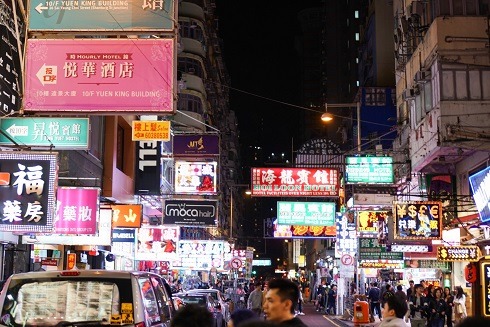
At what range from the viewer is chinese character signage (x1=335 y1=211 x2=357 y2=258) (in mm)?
36312

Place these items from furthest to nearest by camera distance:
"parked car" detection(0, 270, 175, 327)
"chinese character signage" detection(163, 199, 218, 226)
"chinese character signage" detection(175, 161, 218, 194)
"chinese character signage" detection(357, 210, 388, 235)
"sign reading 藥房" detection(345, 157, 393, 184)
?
"chinese character signage" detection(357, 210, 388, 235) → "chinese character signage" detection(175, 161, 218, 194) → "sign reading 藥房" detection(345, 157, 393, 184) → "chinese character signage" detection(163, 199, 218, 226) → "parked car" detection(0, 270, 175, 327)

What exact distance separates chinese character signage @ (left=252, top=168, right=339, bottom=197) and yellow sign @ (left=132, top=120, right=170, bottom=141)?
32.4 ft

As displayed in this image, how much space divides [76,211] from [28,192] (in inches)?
158

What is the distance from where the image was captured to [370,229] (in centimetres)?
3328

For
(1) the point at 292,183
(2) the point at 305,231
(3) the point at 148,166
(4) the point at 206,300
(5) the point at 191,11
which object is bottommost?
(4) the point at 206,300

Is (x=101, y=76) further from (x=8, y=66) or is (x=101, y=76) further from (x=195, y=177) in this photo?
(x=195, y=177)

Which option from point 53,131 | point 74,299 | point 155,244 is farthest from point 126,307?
point 155,244

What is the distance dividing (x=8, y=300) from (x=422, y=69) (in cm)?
2056

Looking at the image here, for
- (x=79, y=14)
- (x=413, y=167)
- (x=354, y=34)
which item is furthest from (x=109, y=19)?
(x=354, y=34)

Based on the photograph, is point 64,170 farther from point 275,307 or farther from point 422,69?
point 275,307

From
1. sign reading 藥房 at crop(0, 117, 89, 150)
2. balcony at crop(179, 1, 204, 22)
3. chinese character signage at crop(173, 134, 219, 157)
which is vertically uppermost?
balcony at crop(179, 1, 204, 22)

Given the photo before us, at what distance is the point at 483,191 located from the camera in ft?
61.7

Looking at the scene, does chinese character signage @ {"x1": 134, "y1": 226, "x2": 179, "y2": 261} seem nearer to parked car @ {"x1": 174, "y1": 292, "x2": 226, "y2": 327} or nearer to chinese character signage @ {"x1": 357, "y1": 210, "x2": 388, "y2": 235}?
parked car @ {"x1": 174, "y1": 292, "x2": 226, "y2": 327}

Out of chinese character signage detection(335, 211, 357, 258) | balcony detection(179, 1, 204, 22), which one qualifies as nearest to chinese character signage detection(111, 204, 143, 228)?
chinese character signage detection(335, 211, 357, 258)
